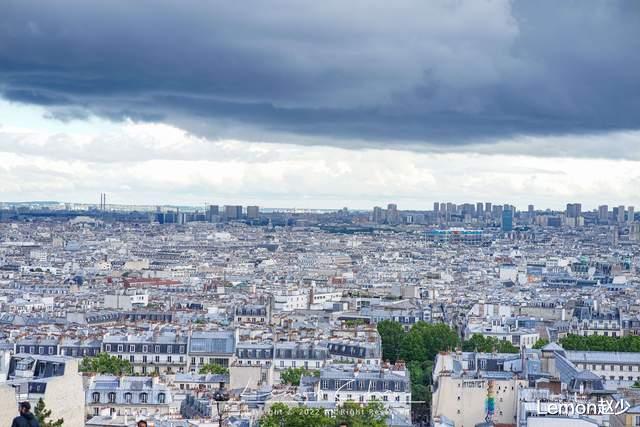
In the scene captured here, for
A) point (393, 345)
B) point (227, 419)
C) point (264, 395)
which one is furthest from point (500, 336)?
point (227, 419)

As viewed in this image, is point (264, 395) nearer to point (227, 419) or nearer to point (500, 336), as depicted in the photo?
point (227, 419)

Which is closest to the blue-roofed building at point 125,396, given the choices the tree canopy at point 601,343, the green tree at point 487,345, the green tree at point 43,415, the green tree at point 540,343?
the green tree at point 43,415

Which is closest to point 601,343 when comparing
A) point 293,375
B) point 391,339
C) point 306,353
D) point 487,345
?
point 487,345

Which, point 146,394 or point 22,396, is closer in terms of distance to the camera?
point 22,396

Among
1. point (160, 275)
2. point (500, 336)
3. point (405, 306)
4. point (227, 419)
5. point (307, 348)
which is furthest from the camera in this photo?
point (160, 275)

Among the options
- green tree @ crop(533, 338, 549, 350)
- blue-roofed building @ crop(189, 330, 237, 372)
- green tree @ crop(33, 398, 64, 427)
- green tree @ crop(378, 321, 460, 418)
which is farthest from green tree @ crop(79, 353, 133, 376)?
green tree @ crop(533, 338, 549, 350)

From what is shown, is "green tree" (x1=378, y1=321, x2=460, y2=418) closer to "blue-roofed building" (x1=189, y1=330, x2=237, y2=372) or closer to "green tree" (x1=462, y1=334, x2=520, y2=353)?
"green tree" (x1=462, y1=334, x2=520, y2=353)
